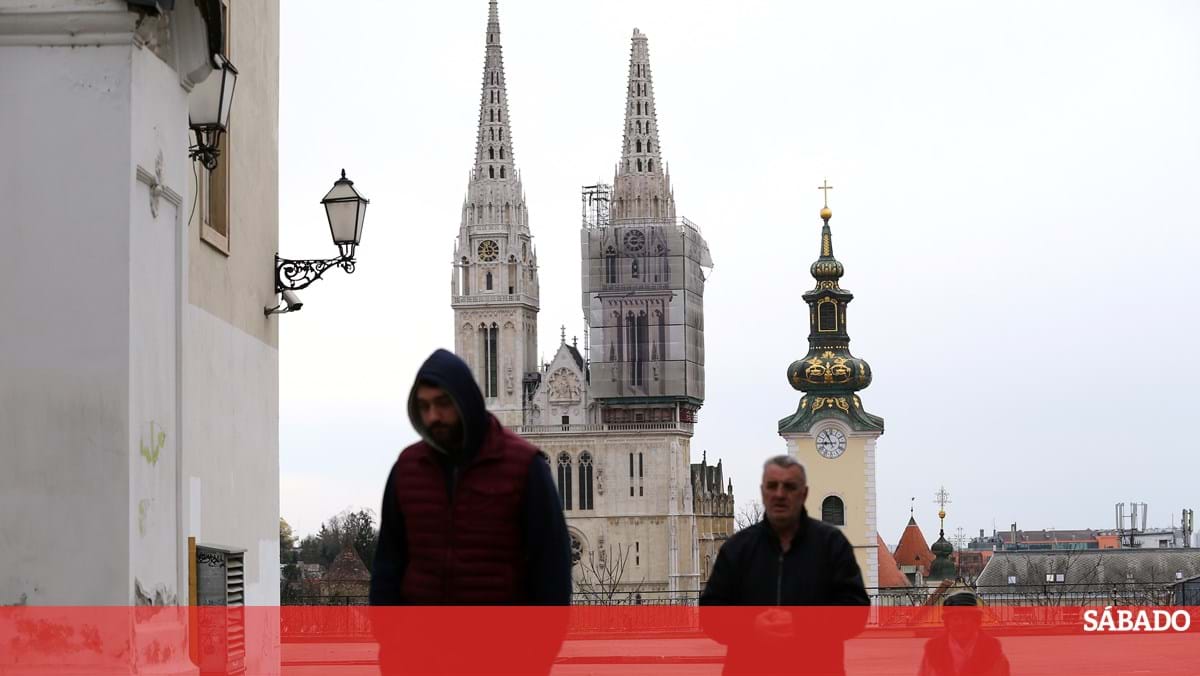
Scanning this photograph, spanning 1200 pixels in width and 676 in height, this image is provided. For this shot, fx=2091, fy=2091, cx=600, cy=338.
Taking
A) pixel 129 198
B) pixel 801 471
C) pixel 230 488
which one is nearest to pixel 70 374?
pixel 129 198

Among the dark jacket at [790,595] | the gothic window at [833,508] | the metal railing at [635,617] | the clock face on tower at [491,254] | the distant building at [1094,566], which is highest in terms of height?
the clock face on tower at [491,254]

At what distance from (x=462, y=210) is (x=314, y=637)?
260ft

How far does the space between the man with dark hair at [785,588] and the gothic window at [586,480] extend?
4358 inches

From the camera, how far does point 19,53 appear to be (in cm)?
866

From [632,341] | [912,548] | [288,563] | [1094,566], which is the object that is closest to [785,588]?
[288,563]

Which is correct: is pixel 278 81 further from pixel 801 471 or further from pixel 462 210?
pixel 462 210

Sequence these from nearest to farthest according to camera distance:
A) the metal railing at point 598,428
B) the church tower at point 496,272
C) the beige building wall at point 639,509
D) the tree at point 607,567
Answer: the tree at point 607,567, the metal railing at point 598,428, the beige building wall at point 639,509, the church tower at point 496,272

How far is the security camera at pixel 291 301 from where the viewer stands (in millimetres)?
15406

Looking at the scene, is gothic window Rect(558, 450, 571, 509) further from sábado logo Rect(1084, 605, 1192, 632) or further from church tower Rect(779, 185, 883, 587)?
sábado logo Rect(1084, 605, 1192, 632)

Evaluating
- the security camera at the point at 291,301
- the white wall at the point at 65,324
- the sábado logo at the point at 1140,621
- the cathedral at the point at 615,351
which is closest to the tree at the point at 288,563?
the cathedral at the point at 615,351

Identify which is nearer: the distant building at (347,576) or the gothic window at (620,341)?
the distant building at (347,576)

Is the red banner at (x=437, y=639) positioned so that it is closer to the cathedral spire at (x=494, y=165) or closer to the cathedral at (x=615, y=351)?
the cathedral at (x=615, y=351)

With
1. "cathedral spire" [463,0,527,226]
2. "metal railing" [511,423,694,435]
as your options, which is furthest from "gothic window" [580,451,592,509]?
"cathedral spire" [463,0,527,226]

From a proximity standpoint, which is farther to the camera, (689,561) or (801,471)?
(689,561)
